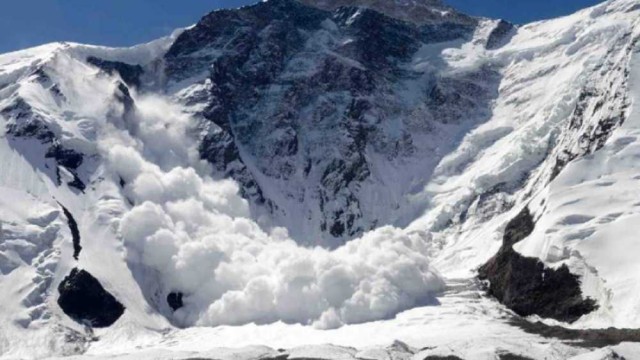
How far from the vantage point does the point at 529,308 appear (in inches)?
7185

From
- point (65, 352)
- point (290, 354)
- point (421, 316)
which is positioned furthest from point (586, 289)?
point (65, 352)

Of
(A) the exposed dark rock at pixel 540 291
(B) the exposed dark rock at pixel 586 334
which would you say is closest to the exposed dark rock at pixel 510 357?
(B) the exposed dark rock at pixel 586 334

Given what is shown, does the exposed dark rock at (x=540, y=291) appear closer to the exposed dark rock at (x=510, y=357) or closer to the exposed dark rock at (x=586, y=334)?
the exposed dark rock at (x=586, y=334)

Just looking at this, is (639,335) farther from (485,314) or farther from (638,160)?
(638,160)

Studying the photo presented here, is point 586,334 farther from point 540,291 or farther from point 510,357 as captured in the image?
point 540,291

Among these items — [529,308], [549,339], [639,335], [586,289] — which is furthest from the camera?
[529,308]

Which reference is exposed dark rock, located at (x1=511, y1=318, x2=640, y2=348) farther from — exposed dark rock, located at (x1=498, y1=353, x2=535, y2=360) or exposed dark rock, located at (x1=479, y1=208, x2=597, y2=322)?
exposed dark rock, located at (x1=498, y1=353, x2=535, y2=360)

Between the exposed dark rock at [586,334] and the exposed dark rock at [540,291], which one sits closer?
the exposed dark rock at [586,334]

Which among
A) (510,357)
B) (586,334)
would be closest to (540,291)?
(586,334)

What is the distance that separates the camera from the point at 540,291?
18225 centimetres

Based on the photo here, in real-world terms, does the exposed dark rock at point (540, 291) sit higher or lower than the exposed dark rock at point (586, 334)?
higher

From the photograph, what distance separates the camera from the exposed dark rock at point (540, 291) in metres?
171

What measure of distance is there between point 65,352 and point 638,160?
11955 cm

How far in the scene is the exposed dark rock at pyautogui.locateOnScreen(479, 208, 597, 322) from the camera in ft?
561
